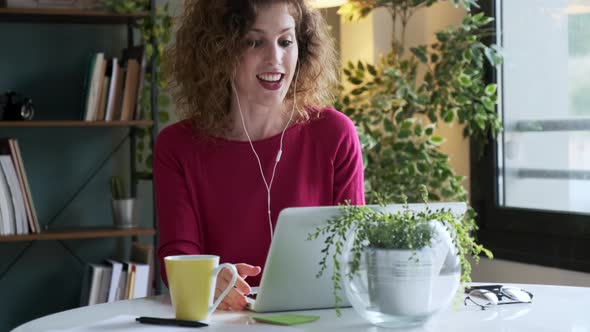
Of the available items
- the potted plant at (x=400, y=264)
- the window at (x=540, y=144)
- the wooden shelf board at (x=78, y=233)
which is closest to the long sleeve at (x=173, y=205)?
the potted plant at (x=400, y=264)

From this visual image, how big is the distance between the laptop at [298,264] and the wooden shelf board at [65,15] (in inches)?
77.8

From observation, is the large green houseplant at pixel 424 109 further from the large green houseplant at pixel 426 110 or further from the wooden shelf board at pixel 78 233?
the wooden shelf board at pixel 78 233

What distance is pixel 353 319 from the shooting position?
1.39 metres

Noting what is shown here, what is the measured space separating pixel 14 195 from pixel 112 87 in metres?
0.52

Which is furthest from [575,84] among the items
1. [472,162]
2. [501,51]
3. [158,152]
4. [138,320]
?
[138,320]

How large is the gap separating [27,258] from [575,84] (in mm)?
2111

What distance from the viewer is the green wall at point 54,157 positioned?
3357mm

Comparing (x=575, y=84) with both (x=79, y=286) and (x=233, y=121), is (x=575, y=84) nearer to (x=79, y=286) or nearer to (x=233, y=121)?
(x=233, y=121)

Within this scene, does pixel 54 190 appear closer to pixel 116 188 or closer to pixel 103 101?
pixel 116 188

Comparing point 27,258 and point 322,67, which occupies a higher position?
point 322,67

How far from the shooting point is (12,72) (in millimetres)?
3342

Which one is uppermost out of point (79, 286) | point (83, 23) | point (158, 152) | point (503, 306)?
point (83, 23)

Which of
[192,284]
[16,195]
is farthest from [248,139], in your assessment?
[16,195]

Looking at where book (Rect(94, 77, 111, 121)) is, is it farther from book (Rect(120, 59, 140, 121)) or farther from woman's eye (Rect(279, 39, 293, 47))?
woman's eye (Rect(279, 39, 293, 47))
